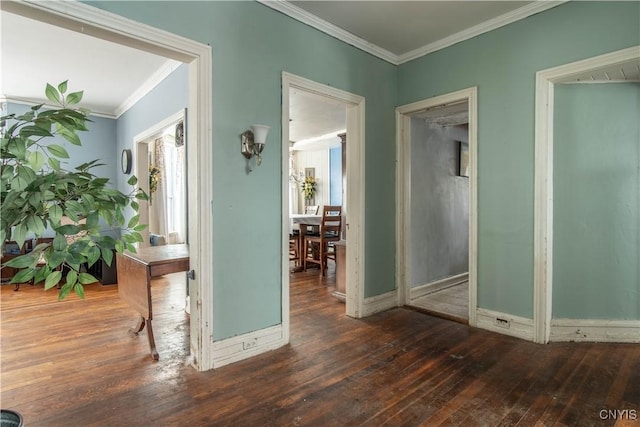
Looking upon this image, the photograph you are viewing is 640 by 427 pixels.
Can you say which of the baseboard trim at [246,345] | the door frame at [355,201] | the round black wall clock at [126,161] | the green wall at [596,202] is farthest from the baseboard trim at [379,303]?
the round black wall clock at [126,161]

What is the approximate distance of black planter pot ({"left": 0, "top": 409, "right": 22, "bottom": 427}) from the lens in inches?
47.6

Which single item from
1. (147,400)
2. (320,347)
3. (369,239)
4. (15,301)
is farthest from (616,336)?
(15,301)

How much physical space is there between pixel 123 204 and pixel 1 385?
71.7 inches

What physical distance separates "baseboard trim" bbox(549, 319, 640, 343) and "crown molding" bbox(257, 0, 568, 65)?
96.7 inches

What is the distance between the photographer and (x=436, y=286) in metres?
4.21

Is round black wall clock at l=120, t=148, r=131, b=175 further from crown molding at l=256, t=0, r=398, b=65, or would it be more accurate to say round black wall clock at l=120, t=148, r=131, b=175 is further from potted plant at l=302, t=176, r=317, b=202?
potted plant at l=302, t=176, r=317, b=202

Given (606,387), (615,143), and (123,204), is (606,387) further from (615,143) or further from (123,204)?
(123,204)

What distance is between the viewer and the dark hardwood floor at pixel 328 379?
1775mm

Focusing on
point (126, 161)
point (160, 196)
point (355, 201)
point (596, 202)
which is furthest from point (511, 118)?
point (160, 196)

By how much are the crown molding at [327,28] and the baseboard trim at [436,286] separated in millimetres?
2499

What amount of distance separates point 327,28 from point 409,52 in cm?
101

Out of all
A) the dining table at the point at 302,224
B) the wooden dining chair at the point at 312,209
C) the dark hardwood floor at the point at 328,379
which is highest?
the wooden dining chair at the point at 312,209

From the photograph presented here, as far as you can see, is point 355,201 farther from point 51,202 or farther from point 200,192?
point 51,202

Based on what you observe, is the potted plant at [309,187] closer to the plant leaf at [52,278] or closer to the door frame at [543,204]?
the door frame at [543,204]
